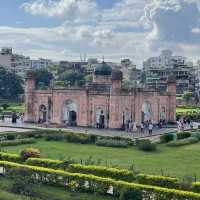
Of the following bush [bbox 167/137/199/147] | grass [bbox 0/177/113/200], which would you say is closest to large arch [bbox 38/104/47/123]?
bush [bbox 167/137/199/147]

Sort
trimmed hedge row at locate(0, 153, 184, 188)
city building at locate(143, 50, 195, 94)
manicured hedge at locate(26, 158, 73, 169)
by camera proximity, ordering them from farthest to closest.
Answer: city building at locate(143, 50, 195, 94) → manicured hedge at locate(26, 158, 73, 169) → trimmed hedge row at locate(0, 153, 184, 188)

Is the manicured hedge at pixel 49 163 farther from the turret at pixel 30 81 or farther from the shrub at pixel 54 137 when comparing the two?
the turret at pixel 30 81

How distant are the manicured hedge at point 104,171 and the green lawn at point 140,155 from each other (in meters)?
3.18

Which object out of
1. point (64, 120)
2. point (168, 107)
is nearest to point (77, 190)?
point (64, 120)

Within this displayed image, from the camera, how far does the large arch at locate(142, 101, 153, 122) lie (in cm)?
4963

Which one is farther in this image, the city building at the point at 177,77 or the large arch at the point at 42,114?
the city building at the point at 177,77

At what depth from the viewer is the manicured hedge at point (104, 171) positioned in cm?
2128

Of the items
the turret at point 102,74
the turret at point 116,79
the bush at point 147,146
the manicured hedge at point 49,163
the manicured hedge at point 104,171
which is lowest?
the manicured hedge at point 104,171

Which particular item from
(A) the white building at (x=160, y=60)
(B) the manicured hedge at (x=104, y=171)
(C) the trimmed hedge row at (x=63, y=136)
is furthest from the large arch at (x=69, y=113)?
(A) the white building at (x=160, y=60)

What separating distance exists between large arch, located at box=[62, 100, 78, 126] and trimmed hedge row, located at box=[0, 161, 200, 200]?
24620mm

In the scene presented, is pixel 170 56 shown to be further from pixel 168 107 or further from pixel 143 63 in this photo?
pixel 168 107

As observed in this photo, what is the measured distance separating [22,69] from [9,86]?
57.5 metres

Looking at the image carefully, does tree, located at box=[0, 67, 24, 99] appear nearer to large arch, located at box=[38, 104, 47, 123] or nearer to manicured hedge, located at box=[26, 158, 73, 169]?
large arch, located at box=[38, 104, 47, 123]

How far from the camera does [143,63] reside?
170750 mm
